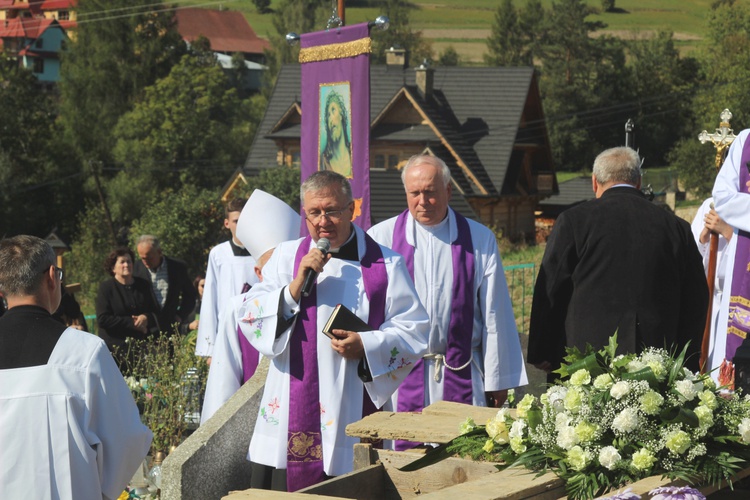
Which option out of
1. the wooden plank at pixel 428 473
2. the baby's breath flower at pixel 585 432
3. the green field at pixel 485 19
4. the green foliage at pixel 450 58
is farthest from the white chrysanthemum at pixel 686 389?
the green foliage at pixel 450 58

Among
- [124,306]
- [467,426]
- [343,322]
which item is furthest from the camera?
[124,306]

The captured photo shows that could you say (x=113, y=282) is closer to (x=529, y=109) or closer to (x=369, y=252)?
(x=369, y=252)

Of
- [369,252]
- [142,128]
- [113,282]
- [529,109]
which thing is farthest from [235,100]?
[369,252]

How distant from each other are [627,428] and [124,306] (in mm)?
7029

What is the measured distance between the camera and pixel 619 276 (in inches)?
219

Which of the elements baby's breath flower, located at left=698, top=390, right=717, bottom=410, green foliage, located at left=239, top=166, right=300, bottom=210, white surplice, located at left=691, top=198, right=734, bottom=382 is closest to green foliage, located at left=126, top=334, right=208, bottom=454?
white surplice, located at left=691, top=198, right=734, bottom=382

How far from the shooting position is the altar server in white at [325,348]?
4.85 metres

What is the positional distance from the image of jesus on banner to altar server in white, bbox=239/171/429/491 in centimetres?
317

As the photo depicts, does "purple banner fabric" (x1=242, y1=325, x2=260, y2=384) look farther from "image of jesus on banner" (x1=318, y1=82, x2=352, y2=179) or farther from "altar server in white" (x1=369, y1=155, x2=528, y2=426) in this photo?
"image of jesus on banner" (x1=318, y1=82, x2=352, y2=179)

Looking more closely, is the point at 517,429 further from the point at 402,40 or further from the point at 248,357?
the point at 402,40

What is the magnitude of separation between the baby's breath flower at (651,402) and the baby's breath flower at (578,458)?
210mm

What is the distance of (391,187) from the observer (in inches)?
1340

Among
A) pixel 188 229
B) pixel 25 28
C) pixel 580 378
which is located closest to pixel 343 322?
pixel 580 378

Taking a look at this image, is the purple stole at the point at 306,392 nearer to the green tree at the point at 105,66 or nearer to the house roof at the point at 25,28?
the green tree at the point at 105,66
